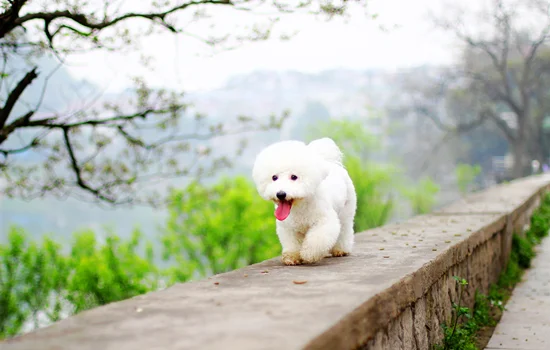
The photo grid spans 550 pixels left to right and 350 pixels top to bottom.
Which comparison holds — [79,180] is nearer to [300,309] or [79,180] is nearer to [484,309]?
[484,309]

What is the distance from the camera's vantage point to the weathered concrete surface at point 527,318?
4391 mm

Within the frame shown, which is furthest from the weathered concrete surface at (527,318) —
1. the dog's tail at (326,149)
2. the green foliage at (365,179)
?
the green foliage at (365,179)

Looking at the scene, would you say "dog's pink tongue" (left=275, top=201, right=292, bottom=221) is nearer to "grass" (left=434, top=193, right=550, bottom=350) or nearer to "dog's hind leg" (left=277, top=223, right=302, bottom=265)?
"dog's hind leg" (left=277, top=223, right=302, bottom=265)

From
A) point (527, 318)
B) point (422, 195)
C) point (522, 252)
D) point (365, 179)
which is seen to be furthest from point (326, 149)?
point (422, 195)

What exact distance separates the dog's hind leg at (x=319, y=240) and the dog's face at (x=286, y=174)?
0.25 metres

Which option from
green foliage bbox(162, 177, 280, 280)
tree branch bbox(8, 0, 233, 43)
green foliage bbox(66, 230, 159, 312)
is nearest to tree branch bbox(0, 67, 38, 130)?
tree branch bbox(8, 0, 233, 43)

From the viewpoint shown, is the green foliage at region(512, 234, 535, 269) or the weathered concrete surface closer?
the weathered concrete surface

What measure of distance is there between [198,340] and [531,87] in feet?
120

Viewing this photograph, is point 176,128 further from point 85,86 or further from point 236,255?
point 236,255

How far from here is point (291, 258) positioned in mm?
4254

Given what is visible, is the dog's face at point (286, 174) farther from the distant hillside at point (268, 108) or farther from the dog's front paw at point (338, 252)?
the distant hillside at point (268, 108)

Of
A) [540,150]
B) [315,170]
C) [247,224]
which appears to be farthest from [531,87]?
[315,170]

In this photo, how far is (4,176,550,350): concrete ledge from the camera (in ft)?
7.22

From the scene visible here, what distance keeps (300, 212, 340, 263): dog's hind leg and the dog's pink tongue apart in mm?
237
